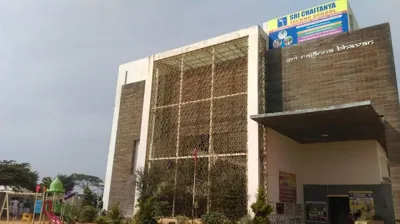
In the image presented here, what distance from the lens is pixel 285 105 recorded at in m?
17.7

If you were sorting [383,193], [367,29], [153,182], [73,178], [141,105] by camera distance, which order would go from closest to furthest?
[367,29]
[383,193]
[153,182]
[141,105]
[73,178]

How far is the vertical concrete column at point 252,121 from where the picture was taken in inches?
640

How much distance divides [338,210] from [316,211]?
1661 mm

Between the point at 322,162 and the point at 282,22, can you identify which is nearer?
the point at 322,162

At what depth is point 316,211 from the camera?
19.2 m

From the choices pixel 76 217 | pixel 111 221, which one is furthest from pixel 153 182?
pixel 76 217

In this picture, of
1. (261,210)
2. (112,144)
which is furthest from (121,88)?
(261,210)

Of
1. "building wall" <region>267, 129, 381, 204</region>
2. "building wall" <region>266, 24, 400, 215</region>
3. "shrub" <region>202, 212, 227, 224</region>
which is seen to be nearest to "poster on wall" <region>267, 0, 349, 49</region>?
"building wall" <region>266, 24, 400, 215</region>

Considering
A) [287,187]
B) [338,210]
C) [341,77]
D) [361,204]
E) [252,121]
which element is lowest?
[338,210]

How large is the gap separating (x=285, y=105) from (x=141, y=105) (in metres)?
9.80

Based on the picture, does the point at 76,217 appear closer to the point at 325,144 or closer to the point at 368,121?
the point at 325,144

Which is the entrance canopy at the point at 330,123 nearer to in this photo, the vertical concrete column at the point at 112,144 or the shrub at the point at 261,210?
the shrub at the point at 261,210

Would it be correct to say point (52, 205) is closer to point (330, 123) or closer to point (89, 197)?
point (89, 197)

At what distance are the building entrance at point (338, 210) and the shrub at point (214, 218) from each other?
7079 mm
